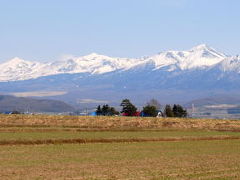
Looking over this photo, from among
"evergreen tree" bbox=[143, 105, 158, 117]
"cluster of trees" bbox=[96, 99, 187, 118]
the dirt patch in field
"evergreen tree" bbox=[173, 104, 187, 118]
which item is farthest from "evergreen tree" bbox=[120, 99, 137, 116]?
the dirt patch in field

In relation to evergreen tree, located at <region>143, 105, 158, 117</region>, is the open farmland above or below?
below

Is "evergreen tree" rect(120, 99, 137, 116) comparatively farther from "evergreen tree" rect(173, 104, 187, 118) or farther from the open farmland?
the open farmland

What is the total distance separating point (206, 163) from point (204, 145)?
15.2 metres

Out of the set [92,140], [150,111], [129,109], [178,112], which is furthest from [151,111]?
[92,140]

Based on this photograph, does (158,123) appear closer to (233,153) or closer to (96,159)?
(233,153)

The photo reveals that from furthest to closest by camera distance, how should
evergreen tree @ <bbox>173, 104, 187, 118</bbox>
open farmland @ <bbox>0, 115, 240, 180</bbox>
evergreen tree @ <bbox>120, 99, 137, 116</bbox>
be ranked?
evergreen tree @ <bbox>120, 99, 137, 116</bbox>
evergreen tree @ <bbox>173, 104, 187, 118</bbox>
open farmland @ <bbox>0, 115, 240, 180</bbox>

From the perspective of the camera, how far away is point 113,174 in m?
31.9

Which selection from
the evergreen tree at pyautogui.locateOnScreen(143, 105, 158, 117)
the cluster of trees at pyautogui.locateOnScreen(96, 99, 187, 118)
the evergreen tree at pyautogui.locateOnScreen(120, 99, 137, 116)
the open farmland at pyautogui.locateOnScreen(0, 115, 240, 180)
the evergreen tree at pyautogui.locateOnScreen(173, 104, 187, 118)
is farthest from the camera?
the evergreen tree at pyautogui.locateOnScreen(120, 99, 137, 116)

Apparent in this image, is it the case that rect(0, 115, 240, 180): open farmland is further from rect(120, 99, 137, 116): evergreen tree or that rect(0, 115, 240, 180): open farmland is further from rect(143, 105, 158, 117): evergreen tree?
rect(120, 99, 137, 116): evergreen tree

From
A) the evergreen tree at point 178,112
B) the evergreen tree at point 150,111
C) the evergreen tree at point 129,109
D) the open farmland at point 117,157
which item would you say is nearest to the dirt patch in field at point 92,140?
the open farmland at point 117,157

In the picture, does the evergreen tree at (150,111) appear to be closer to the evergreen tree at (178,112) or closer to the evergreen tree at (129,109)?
the evergreen tree at (129,109)

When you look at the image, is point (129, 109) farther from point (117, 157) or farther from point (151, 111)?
point (117, 157)

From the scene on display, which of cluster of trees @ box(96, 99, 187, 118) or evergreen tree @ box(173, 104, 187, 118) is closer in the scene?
cluster of trees @ box(96, 99, 187, 118)

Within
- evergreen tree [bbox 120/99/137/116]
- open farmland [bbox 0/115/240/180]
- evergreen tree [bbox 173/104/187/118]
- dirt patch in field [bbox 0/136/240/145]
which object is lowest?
open farmland [bbox 0/115/240/180]
